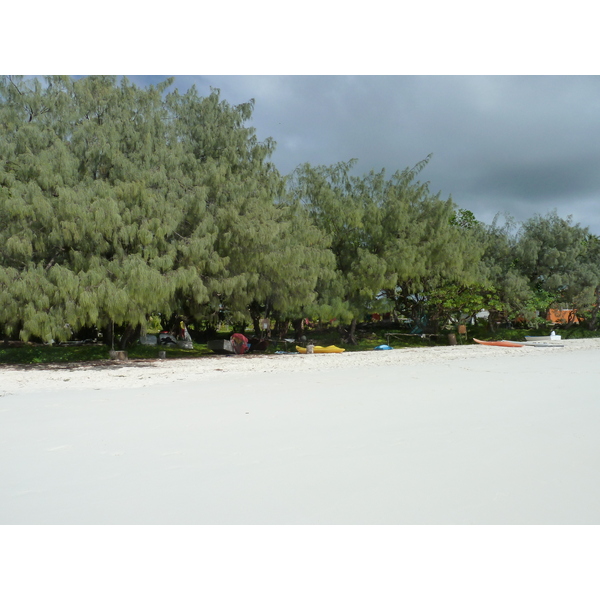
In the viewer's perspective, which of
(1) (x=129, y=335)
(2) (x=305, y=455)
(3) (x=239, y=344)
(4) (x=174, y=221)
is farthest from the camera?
(3) (x=239, y=344)

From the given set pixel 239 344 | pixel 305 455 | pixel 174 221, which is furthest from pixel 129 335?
pixel 305 455

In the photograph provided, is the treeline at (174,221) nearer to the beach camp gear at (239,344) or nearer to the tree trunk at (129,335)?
the tree trunk at (129,335)

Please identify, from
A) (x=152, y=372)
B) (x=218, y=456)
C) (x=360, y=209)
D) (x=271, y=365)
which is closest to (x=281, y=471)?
(x=218, y=456)

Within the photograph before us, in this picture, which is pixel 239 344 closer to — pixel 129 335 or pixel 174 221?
pixel 129 335

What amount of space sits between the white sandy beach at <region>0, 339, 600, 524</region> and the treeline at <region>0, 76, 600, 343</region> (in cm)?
494

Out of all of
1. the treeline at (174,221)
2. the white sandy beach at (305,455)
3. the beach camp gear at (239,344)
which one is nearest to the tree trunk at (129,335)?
the treeline at (174,221)

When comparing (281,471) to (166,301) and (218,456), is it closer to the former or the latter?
(218,456)

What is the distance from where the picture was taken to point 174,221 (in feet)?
42.3

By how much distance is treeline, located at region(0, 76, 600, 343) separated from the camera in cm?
1158

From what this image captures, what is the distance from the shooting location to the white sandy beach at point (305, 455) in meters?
2.88

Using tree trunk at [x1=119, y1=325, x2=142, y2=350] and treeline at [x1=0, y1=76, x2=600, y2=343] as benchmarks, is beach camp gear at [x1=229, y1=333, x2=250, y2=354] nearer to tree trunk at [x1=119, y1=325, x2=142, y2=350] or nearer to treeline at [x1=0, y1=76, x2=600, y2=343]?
treeline at [x1=0, y1=76, x2=600, y2=343]

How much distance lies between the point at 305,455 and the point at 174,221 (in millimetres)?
10209

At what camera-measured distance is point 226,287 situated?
551 inches

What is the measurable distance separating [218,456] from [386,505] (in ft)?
5.00
